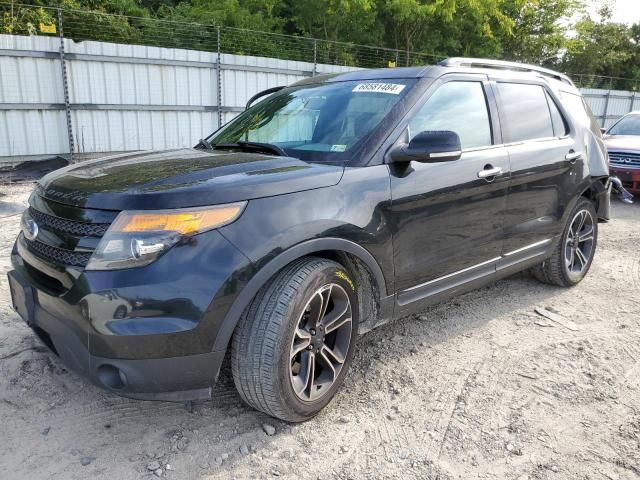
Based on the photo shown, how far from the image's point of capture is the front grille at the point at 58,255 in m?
2.21

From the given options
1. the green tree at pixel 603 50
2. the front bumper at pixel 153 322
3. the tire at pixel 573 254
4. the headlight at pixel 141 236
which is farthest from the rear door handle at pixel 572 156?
the green tree at pixel 603 50

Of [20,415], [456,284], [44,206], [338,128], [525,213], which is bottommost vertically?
[20,415]

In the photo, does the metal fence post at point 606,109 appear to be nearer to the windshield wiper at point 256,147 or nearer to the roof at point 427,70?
the roof at point 427,70

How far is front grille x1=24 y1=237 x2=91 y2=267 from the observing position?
2211 mm

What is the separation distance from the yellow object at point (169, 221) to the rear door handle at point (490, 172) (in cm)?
189

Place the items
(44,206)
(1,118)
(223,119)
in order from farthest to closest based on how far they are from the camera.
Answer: (223,119) → (1,118) → (44,206)

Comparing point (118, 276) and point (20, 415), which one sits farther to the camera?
point (20, 415)

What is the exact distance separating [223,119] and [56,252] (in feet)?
32.9

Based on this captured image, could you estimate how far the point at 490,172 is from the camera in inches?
135

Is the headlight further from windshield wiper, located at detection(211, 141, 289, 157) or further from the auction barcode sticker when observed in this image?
the auction barcode sticker

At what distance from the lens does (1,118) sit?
9.16m

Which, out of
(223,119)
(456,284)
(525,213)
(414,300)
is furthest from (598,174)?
(223,119)

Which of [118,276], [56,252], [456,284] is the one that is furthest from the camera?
[456,284]

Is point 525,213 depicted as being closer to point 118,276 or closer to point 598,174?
point 598,174
